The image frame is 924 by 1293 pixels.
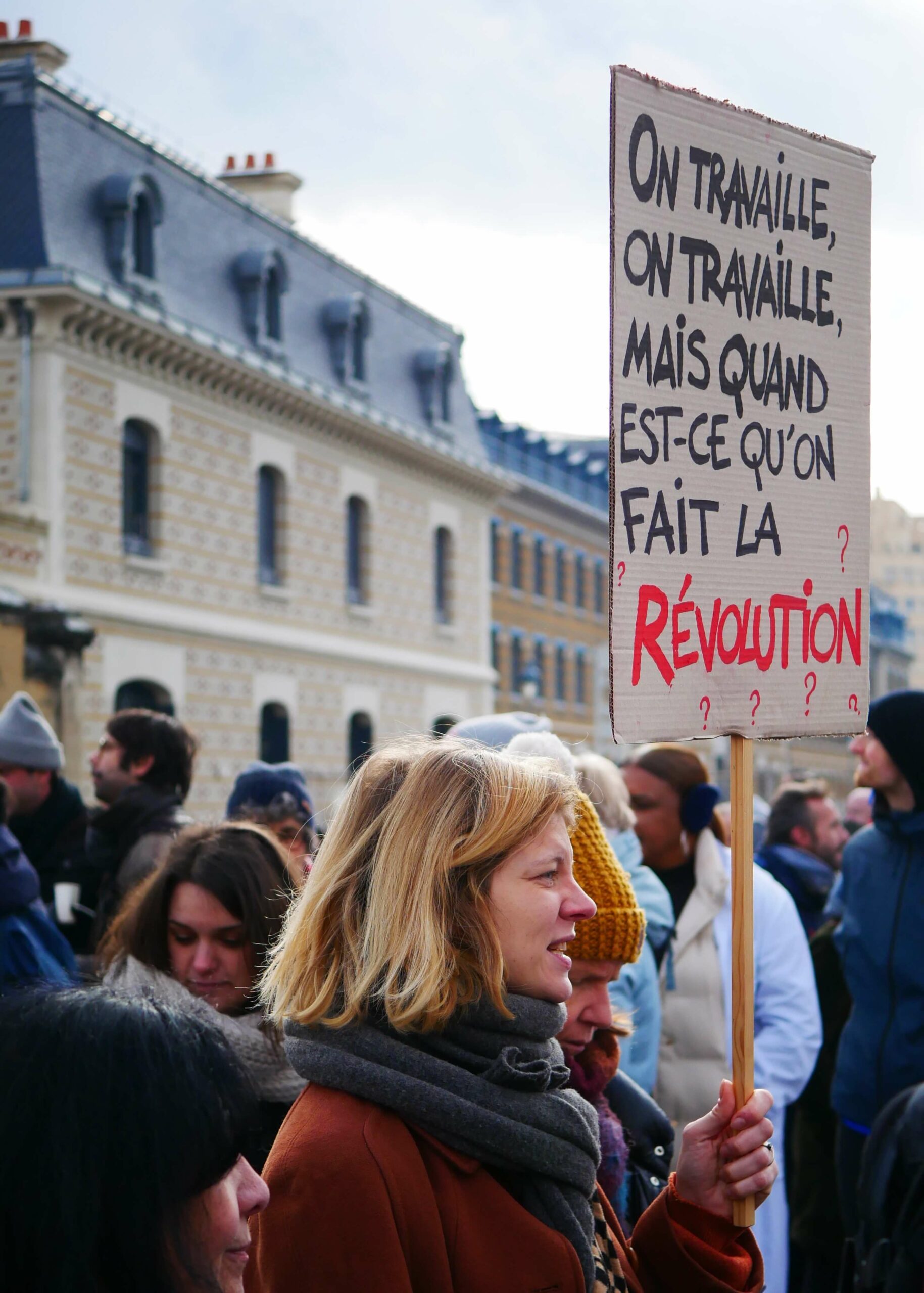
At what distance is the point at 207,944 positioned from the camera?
3492 millimetres

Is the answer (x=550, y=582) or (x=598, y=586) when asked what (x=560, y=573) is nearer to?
(x=550, y=582)

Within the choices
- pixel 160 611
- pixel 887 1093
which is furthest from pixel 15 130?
pixel 887 1093

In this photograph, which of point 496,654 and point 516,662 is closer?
point 496,654

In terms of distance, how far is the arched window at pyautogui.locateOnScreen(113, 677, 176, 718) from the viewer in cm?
2242

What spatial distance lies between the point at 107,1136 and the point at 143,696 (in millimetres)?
21860

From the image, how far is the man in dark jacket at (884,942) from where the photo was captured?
4.68m

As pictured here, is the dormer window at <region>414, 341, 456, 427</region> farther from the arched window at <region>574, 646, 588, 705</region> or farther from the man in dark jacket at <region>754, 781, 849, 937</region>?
the man in dark jacket at <region>754, 781, 849, 937</region>

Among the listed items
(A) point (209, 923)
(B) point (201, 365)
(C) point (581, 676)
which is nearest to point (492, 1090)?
(A) point (209, 923)

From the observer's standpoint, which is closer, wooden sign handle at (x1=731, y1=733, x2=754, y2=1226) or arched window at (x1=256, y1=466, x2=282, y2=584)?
wooden sign handle at (x1=731, y1=733, x2=754, y2=1226)

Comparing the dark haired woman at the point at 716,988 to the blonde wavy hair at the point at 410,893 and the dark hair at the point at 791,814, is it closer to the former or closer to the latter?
the dark hair at the point at 791,814

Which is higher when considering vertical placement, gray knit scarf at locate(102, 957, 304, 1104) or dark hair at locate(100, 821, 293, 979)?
dark hair at locate(100, 821, 293, 979)

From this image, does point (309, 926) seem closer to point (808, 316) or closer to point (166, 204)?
point (808, 316)

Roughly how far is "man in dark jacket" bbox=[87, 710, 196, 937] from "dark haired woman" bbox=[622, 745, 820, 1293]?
5.40 ft

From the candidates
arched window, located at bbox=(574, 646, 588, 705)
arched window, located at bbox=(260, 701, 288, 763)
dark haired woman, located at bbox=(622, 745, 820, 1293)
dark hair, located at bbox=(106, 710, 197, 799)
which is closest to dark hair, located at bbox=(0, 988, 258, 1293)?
dark haired woman, located at bbox=(622, 745, 820, 1293)
